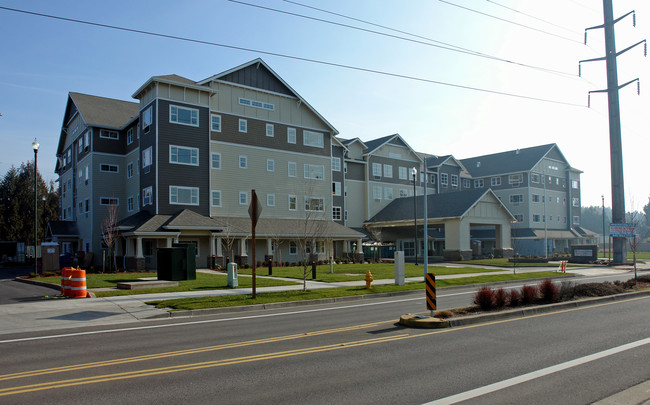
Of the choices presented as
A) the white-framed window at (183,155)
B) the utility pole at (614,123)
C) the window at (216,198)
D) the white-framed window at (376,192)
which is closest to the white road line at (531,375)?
the utility pole at (614,123)

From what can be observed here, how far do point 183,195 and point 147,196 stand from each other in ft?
9.11

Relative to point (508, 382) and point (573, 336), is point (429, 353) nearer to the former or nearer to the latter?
point (508, 382)

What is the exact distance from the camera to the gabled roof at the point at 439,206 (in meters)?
49.7

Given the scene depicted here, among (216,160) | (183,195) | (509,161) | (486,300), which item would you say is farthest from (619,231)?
(509,161)

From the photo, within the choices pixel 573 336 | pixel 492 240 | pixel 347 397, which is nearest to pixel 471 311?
pixel 573 336

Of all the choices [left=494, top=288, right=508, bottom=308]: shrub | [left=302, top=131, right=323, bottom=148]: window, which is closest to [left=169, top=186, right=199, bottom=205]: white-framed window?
[left=302, top=131, right=323, bottom=148]: window

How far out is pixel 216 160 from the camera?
1633 inches

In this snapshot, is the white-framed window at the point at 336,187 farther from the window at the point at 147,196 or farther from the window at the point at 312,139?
the window at the point at 147,196

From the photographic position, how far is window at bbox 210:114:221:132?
1628 inches

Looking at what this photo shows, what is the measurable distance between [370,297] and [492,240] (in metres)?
52.1

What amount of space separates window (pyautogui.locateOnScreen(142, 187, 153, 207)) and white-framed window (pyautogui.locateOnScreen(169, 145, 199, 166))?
285 cm

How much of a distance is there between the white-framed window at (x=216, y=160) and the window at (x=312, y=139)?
30.5ft

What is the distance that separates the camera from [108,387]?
22.4ft

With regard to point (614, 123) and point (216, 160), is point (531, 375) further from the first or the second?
point (614, 123)
